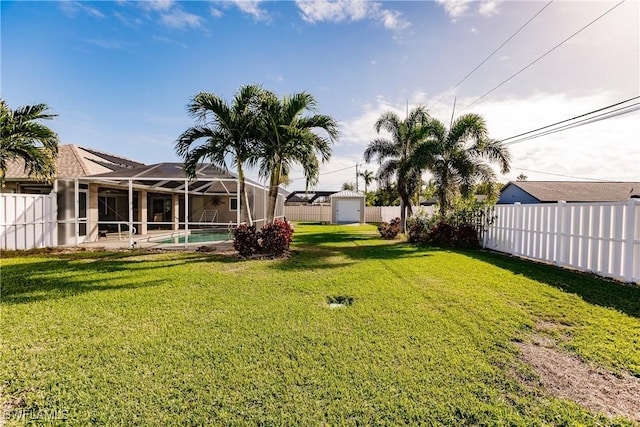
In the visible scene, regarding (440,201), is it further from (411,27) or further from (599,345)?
(599,345)

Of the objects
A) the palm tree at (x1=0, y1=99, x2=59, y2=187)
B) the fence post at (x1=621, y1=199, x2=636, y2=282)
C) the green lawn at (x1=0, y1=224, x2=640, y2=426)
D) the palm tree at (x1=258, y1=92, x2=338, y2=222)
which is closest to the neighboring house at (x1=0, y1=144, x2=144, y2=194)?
the palm tree at (x1=0, y1=99, x2=59, y2=187)

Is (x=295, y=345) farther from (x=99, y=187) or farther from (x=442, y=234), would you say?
(x=99, y=187)

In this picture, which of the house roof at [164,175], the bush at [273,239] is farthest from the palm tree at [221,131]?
the bush at [273,239]

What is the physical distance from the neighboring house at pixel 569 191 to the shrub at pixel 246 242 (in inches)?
1004

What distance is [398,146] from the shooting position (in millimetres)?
19109

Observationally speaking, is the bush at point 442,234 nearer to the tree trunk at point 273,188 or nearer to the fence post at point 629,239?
the fence post at point 629,239

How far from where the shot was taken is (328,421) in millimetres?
2586

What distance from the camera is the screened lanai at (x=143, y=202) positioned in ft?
39.9

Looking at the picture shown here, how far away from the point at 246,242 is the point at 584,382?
29.3 feet

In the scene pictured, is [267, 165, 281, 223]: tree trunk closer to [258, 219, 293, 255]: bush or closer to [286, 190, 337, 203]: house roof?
[258, 219, 293, 255]: bush

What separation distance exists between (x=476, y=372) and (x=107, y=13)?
43.7ft

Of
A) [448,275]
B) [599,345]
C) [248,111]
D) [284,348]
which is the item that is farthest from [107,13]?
[599,345]

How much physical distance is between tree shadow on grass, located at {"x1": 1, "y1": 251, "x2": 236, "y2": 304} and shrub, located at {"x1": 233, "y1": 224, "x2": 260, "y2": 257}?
55 centimetres

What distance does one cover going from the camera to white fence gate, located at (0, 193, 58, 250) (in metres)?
10.6
